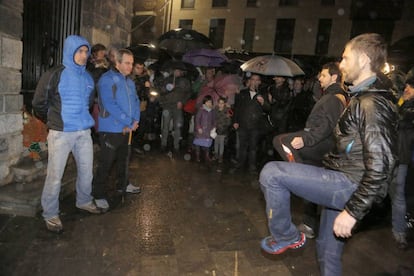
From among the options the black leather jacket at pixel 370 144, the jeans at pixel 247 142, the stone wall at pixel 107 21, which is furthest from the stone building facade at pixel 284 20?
the black leather jacket at pixel 370 144

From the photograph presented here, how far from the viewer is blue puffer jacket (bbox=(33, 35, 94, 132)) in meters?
3.71

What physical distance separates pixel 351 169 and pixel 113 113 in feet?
10.6

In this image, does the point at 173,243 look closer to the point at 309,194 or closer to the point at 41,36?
the point at 309,194

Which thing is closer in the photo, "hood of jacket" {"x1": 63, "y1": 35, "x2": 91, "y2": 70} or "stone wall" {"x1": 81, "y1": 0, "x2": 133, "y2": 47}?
"hood of jacket" {"x1": 63, "y1": 35, "x2": 91, "y2": 70}

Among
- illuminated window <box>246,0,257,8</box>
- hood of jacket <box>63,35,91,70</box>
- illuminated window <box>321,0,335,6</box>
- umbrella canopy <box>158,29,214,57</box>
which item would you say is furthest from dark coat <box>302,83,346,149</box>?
illuminated window <box>246,0,257,8</box>

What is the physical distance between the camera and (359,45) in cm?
240

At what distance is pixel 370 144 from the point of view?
2133mm

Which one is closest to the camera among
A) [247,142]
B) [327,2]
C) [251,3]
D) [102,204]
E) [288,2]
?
[102,204]

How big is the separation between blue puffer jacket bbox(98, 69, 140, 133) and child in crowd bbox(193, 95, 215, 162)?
3.26 meters

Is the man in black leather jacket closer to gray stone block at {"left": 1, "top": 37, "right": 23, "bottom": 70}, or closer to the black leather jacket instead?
the black leather jacket

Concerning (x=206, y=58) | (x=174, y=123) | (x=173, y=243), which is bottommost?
(x=173, y=243)

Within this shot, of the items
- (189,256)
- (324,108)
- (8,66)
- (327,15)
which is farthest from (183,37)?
(327,15)

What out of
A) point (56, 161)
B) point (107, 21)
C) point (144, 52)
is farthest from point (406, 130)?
point (107, 21)

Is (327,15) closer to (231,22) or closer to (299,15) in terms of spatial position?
(299,15)
